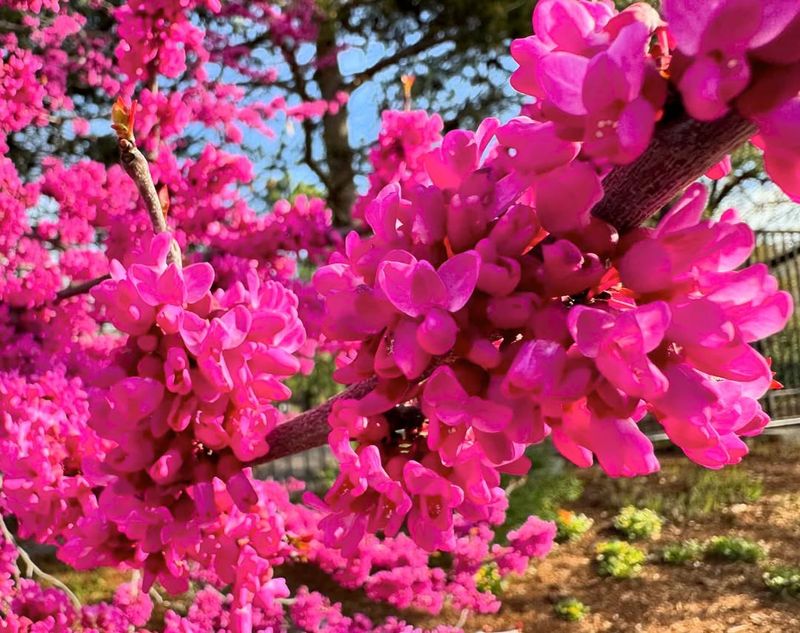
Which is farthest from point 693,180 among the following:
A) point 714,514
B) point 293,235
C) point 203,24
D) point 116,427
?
point 203,24

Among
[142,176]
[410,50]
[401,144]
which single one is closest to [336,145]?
[410,50]

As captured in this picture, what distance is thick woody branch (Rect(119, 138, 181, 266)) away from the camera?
3.15 ft

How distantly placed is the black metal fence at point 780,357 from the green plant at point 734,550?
7.99 ft

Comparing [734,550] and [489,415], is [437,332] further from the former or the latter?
[734,550]

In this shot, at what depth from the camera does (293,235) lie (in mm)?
2871

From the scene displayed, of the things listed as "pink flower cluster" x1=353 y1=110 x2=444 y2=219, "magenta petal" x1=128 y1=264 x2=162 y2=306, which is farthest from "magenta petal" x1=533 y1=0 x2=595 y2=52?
"pink flower cluster" x1=353 y1=110 x2=444 y2=219

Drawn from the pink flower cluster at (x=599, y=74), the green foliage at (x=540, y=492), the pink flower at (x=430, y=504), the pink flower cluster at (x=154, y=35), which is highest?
the pink flower cluster at (x=154, y=35)

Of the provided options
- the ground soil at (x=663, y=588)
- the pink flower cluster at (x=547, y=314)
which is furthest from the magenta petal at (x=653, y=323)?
the ground soil at (x=663, y=588)

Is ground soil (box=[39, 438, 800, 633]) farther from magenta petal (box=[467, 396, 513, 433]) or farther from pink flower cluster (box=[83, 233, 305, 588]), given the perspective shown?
magenta petal (box=[467, 396, 513, 433])

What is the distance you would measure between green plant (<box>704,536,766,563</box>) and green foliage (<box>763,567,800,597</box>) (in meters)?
0.27

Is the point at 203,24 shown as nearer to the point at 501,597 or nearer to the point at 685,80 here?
the point at 501,597

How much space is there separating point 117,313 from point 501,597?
4.90 m

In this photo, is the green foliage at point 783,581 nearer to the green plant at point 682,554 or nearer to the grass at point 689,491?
the green plant at point 682,554

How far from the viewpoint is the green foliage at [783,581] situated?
4742 millimetres
